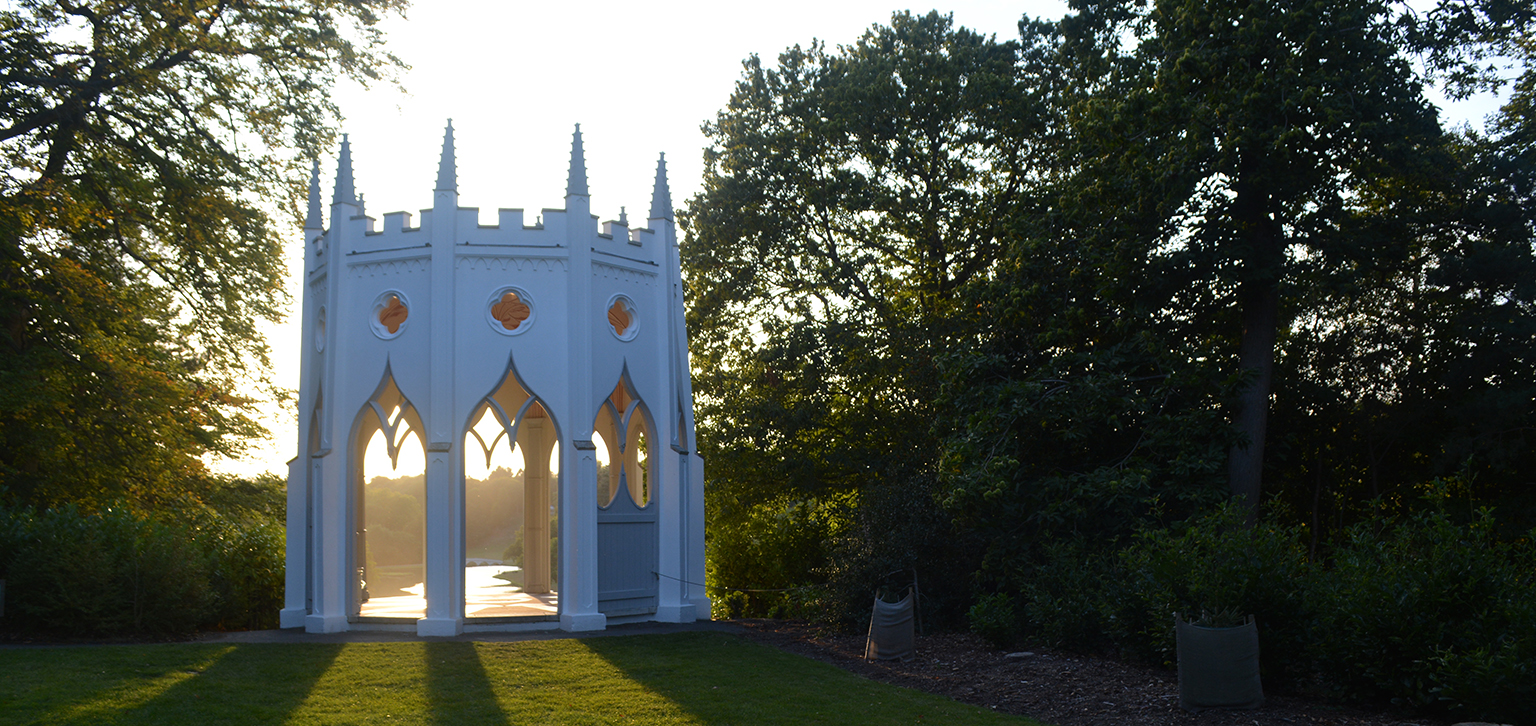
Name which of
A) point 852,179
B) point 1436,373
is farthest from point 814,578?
point 1436,373

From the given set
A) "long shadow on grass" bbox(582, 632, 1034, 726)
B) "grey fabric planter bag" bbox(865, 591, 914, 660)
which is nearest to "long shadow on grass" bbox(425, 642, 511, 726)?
"long shadow on grass" bbox(582, 632, 1034, 726)

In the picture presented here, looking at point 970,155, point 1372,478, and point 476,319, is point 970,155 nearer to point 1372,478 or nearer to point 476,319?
point 1372,478

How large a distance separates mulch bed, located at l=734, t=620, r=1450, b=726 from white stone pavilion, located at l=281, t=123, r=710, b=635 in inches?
120

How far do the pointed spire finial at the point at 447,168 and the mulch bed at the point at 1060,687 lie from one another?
27.3 ft

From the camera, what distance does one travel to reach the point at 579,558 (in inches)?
615

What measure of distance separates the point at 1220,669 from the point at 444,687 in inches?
292

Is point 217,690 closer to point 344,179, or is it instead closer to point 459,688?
point 459,688

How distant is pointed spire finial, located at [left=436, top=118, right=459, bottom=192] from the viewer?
16031 millimetres

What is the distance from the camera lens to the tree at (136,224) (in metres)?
18.0

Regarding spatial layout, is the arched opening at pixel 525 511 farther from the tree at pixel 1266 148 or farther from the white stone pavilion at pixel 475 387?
the tree at pixel 1266 148

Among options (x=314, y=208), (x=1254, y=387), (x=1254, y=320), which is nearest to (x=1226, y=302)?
(x=1254, y=320)

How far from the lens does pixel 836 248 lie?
2438 cm

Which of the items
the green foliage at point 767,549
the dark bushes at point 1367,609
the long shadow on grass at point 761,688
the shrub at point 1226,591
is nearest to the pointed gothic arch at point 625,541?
the long shadow on grass at point 761,688

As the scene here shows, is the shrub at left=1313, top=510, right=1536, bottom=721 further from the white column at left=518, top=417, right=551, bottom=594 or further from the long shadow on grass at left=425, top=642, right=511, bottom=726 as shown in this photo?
the white column at left=518, top=417, right=551, bottom=594
